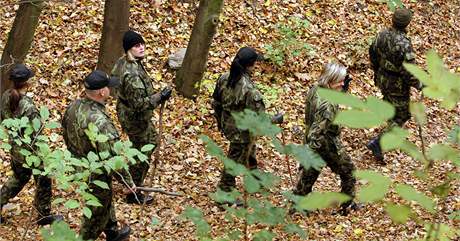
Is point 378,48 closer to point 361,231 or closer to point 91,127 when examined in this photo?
point 361,231

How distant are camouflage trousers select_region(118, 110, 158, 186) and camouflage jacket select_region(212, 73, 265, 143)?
912mm

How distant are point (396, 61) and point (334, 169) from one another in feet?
7.58

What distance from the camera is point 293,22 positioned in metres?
12.7

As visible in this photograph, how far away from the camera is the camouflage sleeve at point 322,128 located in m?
7.33

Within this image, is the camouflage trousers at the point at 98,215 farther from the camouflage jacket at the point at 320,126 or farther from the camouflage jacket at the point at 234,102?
the camouflage jacket at the point at 320,126

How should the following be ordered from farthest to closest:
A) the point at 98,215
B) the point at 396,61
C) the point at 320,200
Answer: the point at 396,61 → the point at 98,215 → the point at 320,200

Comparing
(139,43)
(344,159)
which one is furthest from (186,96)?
(344,159)

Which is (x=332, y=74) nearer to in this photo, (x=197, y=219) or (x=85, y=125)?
(x=85, y=125)

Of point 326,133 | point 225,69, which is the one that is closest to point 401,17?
point 326,133

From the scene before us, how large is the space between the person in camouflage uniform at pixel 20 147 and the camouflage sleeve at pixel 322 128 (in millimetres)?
3148

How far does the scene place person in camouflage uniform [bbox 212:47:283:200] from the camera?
7.61 metres

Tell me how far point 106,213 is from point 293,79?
5.73 metres

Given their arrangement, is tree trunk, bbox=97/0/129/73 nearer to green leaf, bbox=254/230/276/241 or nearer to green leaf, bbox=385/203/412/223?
green leaf, bbox=254/230/276/241

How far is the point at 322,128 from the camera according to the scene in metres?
7.42
